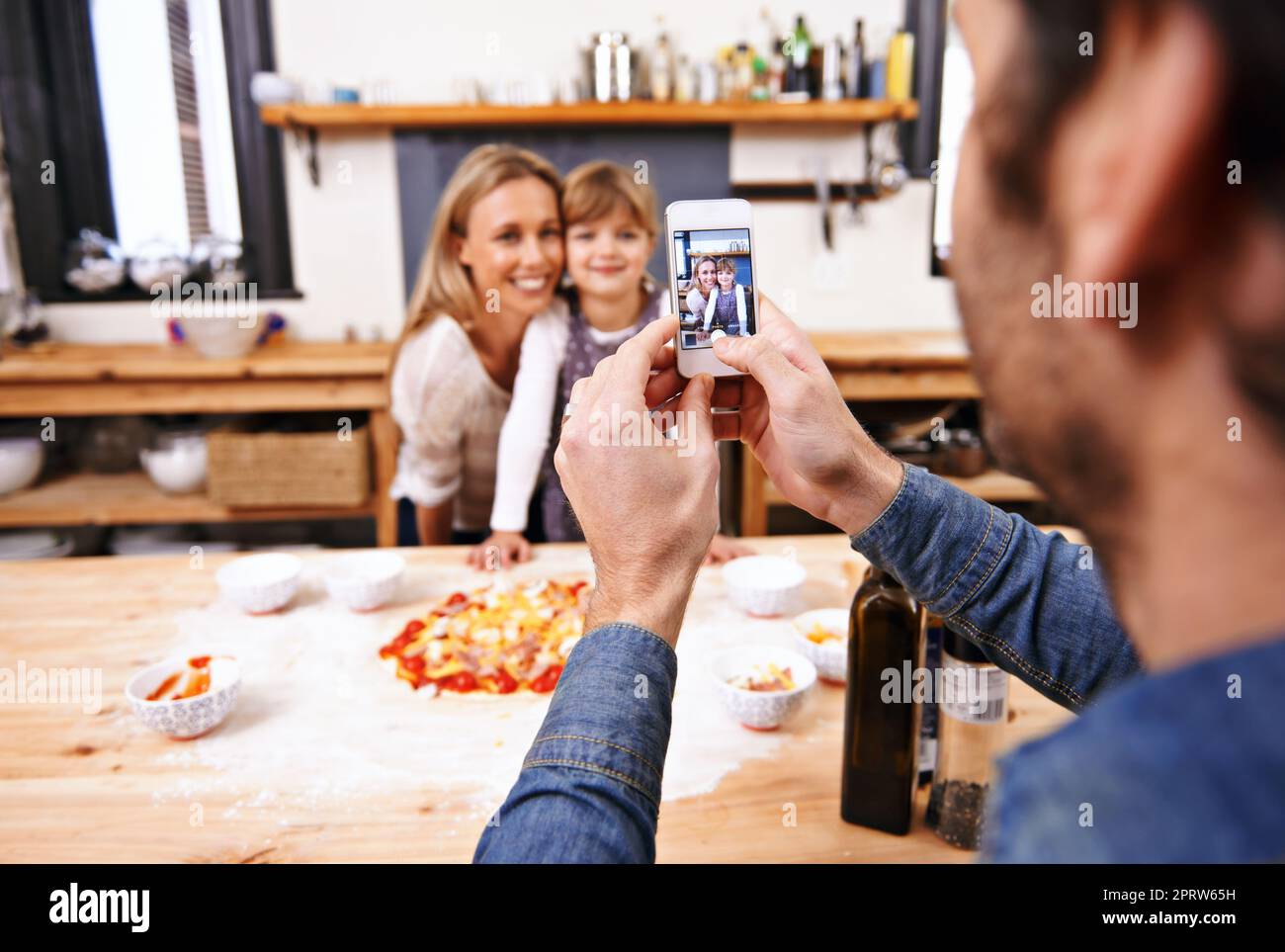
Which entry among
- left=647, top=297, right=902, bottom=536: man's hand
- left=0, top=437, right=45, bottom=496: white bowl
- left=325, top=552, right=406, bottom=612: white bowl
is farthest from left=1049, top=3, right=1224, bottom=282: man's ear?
left=0, top=437, right=45, bottom=496: white bowl

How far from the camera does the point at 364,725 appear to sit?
1.06 metres

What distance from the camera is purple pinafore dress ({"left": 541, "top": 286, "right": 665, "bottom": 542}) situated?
2.37m

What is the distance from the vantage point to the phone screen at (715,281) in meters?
0.97

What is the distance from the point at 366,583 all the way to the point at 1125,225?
1176 mm

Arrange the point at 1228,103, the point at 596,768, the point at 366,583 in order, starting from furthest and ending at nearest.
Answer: the point at 366,583 < the point at 596,768 < the point at 1228,103

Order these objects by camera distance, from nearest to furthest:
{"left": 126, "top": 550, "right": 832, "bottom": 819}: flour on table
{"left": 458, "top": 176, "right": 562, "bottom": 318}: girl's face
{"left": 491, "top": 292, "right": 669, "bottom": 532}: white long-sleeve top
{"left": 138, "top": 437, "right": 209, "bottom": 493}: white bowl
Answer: {"left": 126, "top": 550, "right": 832, "bottom": 819}: flour on table < {"left": 491, "top": 292, "right": 669, "bottom": 532}: white long-sleeve top < {"left": 458, "top": 176, "right": 562, "bottom": 318}: girl's face < {"left": 138, "top": 437, "right": 209, "bottom": 493}: white bowl

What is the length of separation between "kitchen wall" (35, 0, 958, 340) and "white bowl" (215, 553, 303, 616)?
7.07ft

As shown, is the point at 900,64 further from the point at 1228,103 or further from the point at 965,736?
the point at 1228,103

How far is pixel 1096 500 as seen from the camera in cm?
38

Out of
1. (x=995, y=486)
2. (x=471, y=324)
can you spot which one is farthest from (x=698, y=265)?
(x=995, y=486)

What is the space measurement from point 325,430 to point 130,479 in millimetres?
720

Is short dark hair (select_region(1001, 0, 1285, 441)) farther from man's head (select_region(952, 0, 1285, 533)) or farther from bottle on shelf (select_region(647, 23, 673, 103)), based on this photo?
bottle on shelf (select_region(647, 23, 673, 103))

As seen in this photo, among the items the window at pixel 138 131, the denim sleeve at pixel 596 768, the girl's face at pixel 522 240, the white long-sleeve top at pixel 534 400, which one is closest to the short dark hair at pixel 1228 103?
the denim sleeve at pixel 596 768

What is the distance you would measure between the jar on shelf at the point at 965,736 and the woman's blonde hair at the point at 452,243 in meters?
1.91
